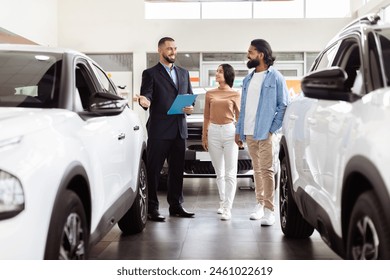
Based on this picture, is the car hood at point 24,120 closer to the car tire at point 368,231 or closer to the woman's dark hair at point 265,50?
the car tire at point 368,231

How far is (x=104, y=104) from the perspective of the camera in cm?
292

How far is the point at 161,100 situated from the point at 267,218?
143 centimetres

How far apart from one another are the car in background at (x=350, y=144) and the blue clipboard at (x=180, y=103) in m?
1.62

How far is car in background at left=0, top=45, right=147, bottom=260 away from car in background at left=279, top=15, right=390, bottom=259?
3.46ft

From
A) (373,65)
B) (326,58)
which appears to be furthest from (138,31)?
(373,65)

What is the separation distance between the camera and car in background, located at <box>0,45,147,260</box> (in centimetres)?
183

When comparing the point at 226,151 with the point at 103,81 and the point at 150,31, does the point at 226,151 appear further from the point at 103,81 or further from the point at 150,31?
the point at 150,31

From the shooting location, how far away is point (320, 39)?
44.1ft

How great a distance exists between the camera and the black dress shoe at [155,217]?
5.18 metres

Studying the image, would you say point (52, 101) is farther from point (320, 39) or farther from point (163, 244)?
point (320, 39)

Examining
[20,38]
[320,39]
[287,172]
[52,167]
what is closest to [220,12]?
[320,39]

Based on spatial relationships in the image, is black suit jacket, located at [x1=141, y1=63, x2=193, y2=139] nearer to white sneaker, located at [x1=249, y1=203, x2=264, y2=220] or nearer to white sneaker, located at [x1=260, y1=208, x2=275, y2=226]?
white sneaker, located at [x1=249, y1=203, x2=264, y2=220]
